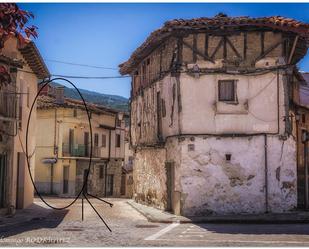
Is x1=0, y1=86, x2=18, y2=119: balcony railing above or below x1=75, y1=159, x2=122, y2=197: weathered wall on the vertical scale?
above

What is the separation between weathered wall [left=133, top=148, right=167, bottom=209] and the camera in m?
23.1

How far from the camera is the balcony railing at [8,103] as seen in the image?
61.5 feet

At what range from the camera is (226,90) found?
829 inches

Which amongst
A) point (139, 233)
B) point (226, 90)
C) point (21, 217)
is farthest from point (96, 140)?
point (139, 233)

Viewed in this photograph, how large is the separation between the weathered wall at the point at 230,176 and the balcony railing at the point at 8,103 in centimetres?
664

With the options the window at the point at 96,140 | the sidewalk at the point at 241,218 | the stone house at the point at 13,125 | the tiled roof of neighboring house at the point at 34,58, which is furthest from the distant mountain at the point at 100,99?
the sidewalk at the point at 241,218

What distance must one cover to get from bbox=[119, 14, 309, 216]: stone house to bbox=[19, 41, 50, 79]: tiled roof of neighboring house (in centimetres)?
539

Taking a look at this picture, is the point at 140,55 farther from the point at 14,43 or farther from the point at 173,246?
the point at 173,246

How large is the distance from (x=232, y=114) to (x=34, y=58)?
31.6ft

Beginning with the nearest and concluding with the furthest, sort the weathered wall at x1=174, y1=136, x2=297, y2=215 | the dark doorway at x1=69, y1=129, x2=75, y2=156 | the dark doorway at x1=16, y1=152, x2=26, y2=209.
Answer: the weathered wall at x1=174, y1=136, x2=297, y2=215 < the dark doorway at x1=16, y1=152, x2=26, y2=209 < the dark doorway at x1=69, y1=129, x2=75, y2=156

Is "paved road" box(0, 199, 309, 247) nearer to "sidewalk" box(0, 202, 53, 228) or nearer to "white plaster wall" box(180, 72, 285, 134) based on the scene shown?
"sidewalk" box(0, 202, 53, 228)

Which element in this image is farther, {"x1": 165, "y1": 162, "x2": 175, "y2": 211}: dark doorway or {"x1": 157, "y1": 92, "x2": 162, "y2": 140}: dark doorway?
{"x1": 157, "y1": 92, "x2": 162, "y2": 140}: dark doorway

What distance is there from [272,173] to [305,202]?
3.05m

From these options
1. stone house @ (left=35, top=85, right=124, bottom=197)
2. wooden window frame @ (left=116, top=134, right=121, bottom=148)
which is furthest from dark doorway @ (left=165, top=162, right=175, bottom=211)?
wooden window frame @ (left=116, top=134, right=121, bottom=148)
